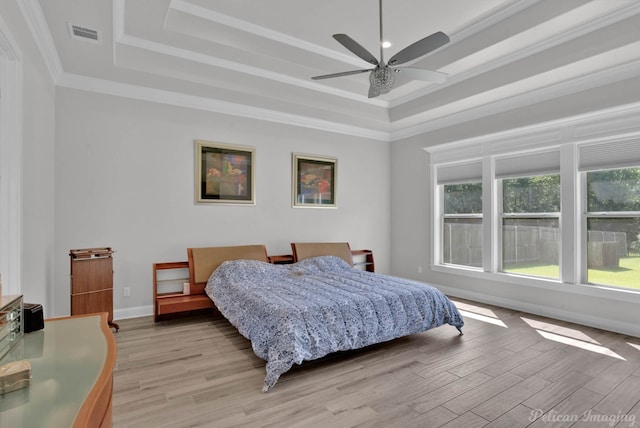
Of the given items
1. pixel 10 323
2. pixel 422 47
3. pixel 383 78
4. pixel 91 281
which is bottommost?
pixel 91 281

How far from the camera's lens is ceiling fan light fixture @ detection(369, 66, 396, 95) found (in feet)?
9.38

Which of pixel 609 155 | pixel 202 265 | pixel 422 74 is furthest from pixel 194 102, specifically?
pixel 609 155

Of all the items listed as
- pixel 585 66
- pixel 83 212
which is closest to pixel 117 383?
pixel 83 212

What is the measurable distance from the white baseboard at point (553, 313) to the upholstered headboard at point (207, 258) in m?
3.21

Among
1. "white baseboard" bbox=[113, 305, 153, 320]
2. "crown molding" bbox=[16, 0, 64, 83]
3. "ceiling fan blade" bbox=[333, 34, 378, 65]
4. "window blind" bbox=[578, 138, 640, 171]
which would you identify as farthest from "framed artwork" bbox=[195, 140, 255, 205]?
"window blind" bbox=[578, 138, 640, 171]

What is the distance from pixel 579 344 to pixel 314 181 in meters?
3.97

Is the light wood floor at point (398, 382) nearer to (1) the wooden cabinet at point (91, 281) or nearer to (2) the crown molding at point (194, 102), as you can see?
(1) the wooden cabinet at point (91, 281)

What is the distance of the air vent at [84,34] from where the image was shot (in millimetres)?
2926

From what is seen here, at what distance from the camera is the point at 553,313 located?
13.8ft

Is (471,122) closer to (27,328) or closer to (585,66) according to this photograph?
(585,66)

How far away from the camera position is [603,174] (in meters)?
3.92

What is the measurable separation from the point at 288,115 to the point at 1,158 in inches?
140

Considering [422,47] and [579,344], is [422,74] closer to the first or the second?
[422,47]

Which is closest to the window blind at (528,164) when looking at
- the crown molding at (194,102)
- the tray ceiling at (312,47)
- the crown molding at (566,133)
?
the crown molding at (566,133)
